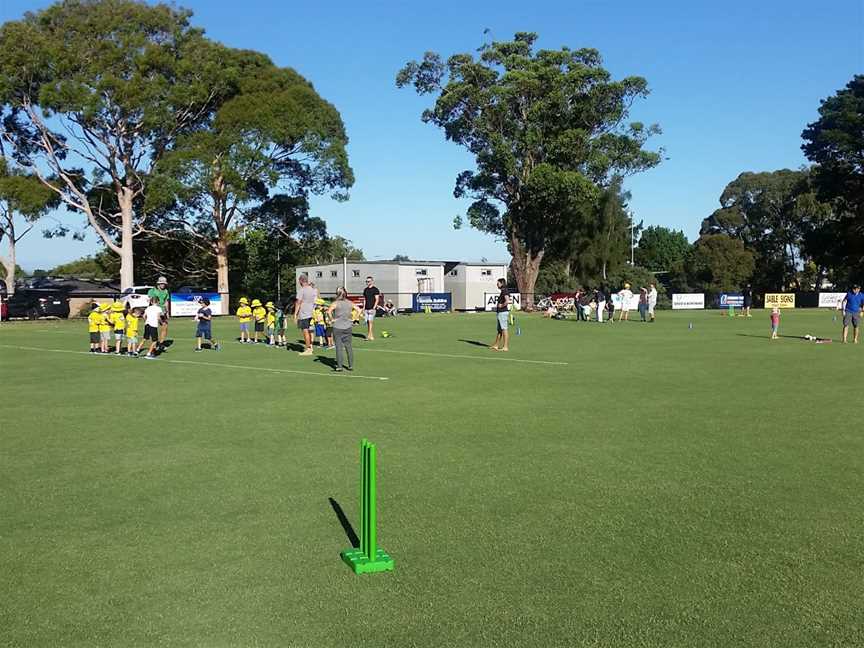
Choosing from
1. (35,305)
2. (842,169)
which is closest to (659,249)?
(842,169)

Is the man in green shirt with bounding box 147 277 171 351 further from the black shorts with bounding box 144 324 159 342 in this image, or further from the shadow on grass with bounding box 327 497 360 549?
the shadow on grass with bounding box 327 497 360 549

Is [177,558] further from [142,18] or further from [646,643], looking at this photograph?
[142,18]

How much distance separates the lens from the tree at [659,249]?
404 ft

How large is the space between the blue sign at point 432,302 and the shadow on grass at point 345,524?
174 feet

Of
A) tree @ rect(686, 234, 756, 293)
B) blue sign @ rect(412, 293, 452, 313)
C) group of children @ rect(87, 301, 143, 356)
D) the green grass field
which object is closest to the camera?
the green grass field

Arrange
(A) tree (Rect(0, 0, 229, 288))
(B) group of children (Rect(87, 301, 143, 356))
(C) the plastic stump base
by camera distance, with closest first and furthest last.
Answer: (C) the plastic stump base, (B) group of children (Rect(87, 301, 143, 356)), (A) tree (Rect(0, 0, 229, 288))

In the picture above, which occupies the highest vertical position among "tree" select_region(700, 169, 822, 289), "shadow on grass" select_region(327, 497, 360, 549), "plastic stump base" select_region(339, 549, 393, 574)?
"tree" select_region(700, 169, 822, 289)

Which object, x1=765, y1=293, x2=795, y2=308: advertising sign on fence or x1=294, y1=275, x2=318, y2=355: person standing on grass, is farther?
x1=765, y1=293, x2=795, y2=308: advertising sign on fence

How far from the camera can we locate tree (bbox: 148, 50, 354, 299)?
1854 inches

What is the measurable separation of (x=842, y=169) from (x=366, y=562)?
73446mm

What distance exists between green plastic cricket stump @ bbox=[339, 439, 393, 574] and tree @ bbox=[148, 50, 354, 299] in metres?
44.6

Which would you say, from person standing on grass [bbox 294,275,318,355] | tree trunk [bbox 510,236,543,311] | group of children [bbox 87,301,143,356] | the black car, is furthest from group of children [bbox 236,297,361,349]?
tree trunk [bbox 510,236,543,311]

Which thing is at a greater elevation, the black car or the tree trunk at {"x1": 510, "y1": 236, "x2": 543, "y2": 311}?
the tree trunk at {"x1": 510, "y1": 236, "x2": 543, "y2": 311}

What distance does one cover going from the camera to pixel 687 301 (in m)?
67.4
